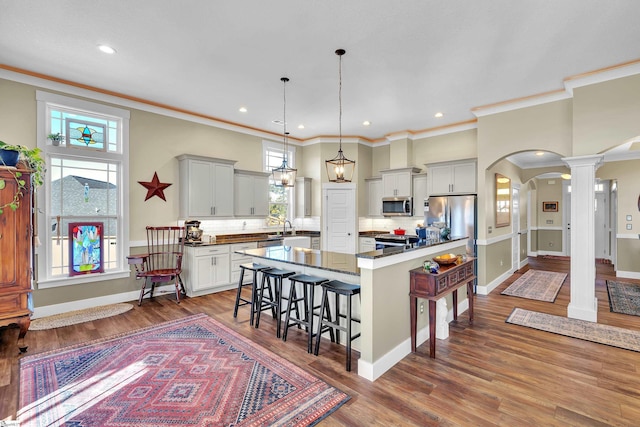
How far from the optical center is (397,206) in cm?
668

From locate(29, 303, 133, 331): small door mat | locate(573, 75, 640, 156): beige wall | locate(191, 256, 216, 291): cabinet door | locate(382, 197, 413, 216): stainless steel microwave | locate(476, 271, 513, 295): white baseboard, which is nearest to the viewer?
locate(573, 75, 640, 156): beige wall

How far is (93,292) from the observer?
15.0ft

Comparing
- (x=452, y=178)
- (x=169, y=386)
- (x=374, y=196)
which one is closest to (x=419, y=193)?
(x=452, y=178)

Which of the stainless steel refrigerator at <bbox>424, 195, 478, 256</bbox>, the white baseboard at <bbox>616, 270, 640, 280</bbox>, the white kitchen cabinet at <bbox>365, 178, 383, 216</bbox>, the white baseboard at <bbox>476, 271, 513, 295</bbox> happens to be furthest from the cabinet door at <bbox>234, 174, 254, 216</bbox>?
the white baseboard at <bbox>616, 270, 640, 280</bbox>

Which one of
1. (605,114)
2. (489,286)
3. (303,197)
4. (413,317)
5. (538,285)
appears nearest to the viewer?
(413,317)

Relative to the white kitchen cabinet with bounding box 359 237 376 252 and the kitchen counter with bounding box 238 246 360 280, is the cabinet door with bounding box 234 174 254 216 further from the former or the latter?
the white kitchen cabinet with bounding box 359 237 376 252

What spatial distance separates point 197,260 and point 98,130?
2538 mm

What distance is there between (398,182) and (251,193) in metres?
3.24

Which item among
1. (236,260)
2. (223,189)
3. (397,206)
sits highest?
(223,189)

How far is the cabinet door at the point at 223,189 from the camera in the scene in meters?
5.67

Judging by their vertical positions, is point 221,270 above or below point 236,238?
below

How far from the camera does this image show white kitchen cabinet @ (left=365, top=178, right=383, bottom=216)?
7.26 metres

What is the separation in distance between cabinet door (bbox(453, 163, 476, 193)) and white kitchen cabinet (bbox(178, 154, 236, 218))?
4.29 m

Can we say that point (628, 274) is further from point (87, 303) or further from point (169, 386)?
point (87, 303)
